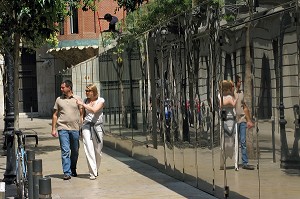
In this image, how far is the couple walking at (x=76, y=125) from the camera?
12680 mm

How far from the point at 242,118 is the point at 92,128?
202 inches

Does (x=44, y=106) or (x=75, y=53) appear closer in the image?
(x=75, y=53)

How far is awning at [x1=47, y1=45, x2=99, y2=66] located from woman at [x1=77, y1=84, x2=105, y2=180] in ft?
104

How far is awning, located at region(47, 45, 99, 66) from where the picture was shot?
44812mm

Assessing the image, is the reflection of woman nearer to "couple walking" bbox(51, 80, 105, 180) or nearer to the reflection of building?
"couple walking" bbox(51, 80, 105, 180)

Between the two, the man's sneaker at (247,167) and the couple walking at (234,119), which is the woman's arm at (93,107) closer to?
the couple walking at (234,119)

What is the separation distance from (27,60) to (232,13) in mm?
43742

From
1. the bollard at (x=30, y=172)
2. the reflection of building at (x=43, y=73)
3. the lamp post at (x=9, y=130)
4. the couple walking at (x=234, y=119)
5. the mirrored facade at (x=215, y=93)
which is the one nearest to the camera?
the mirrored facade at (x=215, y=93)

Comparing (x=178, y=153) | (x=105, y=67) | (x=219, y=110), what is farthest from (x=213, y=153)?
(x=105, y=67)

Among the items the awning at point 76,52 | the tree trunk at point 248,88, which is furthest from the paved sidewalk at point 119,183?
the awning at point 76,52

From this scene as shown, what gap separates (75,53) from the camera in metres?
45.2

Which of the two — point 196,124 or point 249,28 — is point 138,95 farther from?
point 249,28

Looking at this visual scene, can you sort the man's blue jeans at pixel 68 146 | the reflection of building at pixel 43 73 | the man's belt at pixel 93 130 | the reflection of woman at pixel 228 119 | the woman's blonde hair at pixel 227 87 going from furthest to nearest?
the reflection of building at pixel 43 73, the man's belt at pixel 93 130, the man's blue jeans at pixel 68 146, the woman's blonde hair at pixel 227 87, the reflection of woman at pixel 228 119

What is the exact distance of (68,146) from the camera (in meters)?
12.7
